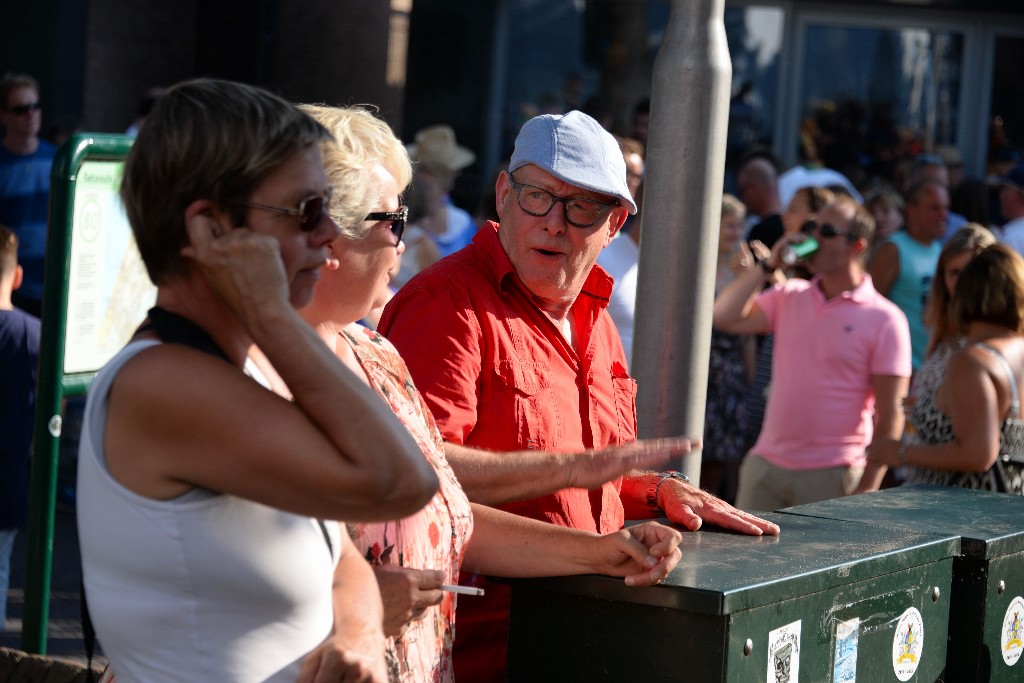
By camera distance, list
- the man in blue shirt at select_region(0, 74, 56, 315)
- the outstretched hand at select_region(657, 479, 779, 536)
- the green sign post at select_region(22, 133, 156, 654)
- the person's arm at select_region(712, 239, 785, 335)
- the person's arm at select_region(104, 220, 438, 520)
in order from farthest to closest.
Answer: the man in blue shirt at select_region(0, 74, 56, 315)
the person's arm at select_region(712, 239, 785, 335)
the green sign post at select_region(22, 133, 156, 654)
the outstretched hand at select_region(657, 479, 779, 536)
the person's arm at select_region(104, 220, 438, 520)

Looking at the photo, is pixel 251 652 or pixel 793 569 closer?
pixel 251 652

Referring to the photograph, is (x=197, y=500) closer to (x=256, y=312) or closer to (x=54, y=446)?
(x=256, y=312)

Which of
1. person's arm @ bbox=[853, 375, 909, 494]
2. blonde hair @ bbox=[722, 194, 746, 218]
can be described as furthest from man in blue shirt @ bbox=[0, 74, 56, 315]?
person's arm @ bbox=[853, 375, 909, 494]

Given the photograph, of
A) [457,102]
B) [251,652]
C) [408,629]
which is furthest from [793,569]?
[457,102]

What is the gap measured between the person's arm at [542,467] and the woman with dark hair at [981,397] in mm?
2008

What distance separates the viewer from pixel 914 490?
341 cm

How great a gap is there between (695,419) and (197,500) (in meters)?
1.90

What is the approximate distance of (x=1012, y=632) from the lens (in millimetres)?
3006

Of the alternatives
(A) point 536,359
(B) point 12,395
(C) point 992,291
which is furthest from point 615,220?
(B) point 12,395

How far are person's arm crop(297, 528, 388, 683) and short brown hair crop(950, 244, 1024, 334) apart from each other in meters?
3.00

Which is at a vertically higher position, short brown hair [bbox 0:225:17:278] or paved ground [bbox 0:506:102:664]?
short brown hair [bbox 0:225:17:278]

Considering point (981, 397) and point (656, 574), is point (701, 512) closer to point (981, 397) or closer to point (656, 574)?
point (656, 574)

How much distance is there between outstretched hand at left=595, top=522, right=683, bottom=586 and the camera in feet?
7.14

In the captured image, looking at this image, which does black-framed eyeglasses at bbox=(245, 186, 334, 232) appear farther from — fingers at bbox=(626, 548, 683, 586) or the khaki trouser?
the khaki trouser
